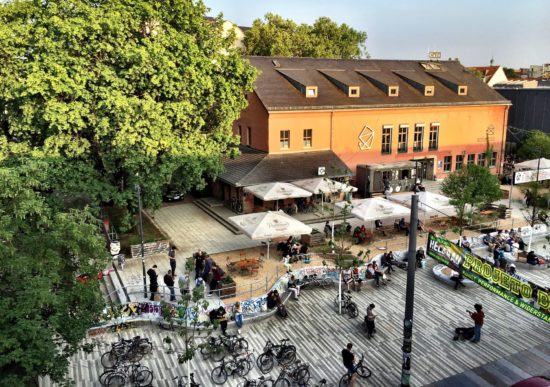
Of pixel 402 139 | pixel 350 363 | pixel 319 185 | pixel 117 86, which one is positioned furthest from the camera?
pixel 402 139

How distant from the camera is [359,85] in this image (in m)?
40.1

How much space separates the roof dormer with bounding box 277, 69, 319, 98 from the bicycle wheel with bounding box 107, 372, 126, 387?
2629 centimetres

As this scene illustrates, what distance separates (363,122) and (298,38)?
26261 millimetres

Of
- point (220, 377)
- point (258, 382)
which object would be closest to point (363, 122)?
point (258, 382)

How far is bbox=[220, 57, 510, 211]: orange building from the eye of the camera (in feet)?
116

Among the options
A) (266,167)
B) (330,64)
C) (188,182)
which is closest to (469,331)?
(188,182)

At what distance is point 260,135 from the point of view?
36031 mm

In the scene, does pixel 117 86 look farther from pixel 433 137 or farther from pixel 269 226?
pixel 433 137

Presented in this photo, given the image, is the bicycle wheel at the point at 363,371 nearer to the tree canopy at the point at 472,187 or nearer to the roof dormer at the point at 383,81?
the tree canopy at the point at 472,187

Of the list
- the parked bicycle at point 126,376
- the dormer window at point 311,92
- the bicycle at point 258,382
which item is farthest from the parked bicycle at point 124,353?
the dormer window at point 311,92

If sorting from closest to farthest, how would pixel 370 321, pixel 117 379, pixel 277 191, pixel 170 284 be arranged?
Answer: pixel 117 379
pixel 370 321
pixel 170 284
pixel 277 191

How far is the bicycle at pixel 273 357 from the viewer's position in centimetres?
1642

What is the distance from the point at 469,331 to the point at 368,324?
12.5 ft

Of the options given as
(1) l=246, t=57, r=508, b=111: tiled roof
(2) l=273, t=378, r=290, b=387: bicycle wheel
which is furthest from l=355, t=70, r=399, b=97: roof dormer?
(2) l=273, t=378, r=290, b=387: bicycle wheel
